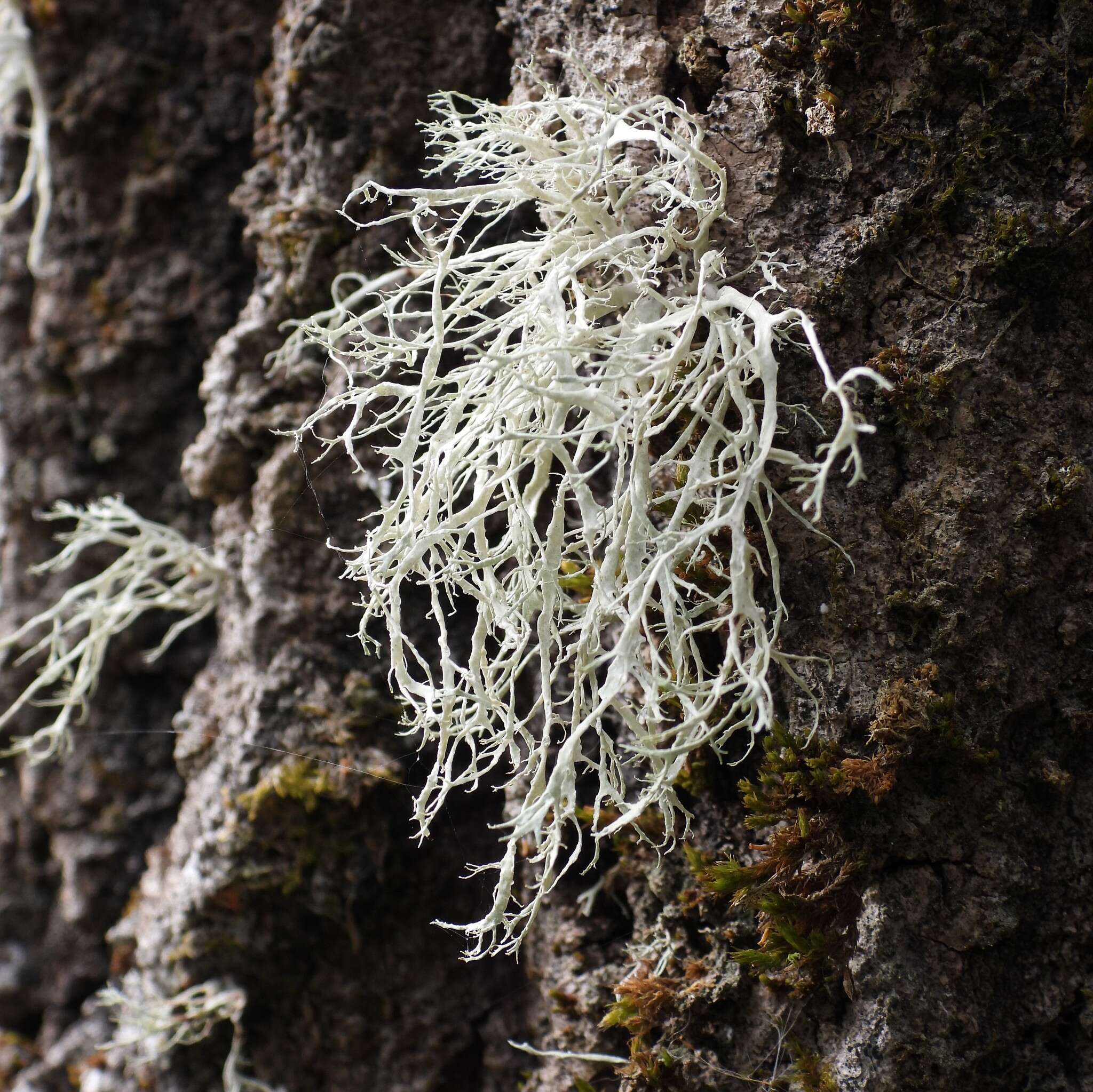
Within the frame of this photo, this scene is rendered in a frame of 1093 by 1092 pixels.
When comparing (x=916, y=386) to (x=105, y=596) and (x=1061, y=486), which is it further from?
(x=105, y=596)

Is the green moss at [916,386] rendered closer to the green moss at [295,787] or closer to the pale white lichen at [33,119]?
the green moss at [295,787]

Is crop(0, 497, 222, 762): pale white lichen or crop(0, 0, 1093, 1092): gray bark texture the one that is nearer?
crop(0, 0, 1093, 1092): gray bark texture

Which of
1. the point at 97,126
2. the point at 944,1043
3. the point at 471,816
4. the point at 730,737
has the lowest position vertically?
the point at 944,1043

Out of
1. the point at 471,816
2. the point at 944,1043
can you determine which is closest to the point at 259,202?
the point at 471,816

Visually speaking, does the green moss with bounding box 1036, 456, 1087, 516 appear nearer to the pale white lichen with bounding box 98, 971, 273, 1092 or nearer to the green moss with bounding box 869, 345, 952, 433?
the green moss with bounding box 869, 345, 952, 433

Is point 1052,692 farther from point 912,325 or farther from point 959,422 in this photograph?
point 912,325

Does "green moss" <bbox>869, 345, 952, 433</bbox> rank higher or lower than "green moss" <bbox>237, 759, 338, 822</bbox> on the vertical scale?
higher

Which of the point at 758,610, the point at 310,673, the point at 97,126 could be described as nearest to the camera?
the point at 758,610

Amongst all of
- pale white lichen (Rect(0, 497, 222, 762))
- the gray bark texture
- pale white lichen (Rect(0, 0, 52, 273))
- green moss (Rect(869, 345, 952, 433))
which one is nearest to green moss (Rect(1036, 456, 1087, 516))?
the gray bark texture
